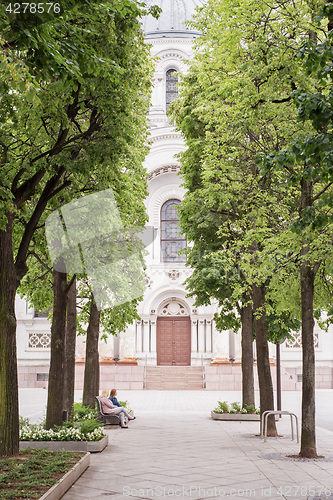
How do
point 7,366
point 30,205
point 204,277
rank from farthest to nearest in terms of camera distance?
point 204,277, point 30,205, point 7,366

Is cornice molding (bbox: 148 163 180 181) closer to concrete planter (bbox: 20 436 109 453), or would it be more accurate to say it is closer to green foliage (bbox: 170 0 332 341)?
green foliage (bbox: 170 0 332 341)

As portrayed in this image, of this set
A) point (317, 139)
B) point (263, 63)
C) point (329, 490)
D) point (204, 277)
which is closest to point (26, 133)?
point (263, 63)

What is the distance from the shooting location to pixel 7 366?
382 inches

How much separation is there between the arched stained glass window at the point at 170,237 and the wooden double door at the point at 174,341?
4031mm

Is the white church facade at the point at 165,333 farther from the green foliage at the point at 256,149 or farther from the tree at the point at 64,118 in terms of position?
the tree at the point at 64,118

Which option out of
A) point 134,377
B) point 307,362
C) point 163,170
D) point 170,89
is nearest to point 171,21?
point 170,89

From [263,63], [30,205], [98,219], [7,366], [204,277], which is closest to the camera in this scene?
[7,366]

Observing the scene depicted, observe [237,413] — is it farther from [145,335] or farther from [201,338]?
[145,335]

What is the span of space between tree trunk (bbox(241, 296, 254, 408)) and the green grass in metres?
9.72

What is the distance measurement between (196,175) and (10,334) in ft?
33.9

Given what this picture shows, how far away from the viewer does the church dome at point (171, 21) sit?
1767 inches

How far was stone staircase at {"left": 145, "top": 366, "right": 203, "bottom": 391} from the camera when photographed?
34.4 metres

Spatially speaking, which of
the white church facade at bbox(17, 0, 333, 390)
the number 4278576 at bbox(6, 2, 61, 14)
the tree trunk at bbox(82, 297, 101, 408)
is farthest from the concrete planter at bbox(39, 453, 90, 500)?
the white church facade at bbox(17, 0, 333, 390)

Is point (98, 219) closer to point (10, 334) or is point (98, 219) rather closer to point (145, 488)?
point (10, 334)
